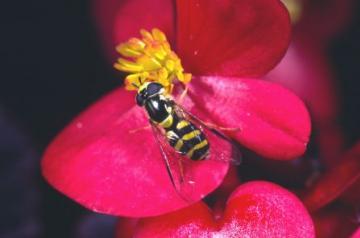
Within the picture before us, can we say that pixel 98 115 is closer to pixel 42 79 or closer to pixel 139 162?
pixel 139 162

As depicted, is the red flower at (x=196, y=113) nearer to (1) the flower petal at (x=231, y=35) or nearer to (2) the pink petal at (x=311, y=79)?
(1) the flower petal at (x=231, y=35)

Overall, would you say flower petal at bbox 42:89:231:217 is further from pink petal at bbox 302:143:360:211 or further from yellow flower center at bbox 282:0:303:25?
yellow flower center at bbox 282:0:303:25

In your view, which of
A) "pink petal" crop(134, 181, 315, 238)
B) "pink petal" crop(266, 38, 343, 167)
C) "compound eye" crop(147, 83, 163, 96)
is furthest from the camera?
"pink petal" crop(266, 38, 343, 167)

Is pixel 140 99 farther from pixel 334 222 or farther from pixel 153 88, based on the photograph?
pixel 334 222

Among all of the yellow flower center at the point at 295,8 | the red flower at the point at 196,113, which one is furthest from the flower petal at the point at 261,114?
the yellow flower center at the point at 295,8

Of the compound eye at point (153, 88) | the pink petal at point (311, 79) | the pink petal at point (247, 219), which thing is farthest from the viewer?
the pink petal at point (311, 79)

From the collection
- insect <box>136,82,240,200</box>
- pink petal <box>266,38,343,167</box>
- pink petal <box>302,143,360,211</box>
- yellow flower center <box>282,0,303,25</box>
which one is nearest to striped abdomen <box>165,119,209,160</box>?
insect <box>136,82,240,200</box>

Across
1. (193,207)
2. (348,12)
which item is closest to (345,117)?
(348,12)

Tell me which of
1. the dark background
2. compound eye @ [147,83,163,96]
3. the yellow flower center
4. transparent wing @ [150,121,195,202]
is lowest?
the dark background
